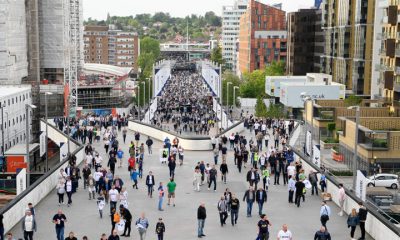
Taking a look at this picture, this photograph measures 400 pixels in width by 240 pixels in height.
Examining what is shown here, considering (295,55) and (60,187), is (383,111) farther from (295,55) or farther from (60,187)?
(295,55)

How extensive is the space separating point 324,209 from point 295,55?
3890 inches

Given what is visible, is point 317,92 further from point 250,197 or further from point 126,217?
point 126,217

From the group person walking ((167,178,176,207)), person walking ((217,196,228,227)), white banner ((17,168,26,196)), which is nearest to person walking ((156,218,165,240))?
person walking ((217,196,228,227))

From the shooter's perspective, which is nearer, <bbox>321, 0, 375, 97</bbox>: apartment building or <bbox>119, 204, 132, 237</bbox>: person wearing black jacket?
<bbox>119, 204, 132, 237</bbox>: person wearing black jacket

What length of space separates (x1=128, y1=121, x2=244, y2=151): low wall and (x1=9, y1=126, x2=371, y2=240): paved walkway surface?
340 inches

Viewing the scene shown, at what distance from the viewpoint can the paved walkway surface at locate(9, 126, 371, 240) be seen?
2066cm

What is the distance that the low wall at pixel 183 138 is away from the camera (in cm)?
3812

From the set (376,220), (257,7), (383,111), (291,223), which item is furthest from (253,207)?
(257,7)

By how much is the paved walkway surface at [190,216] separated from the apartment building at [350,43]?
55755 millimetres

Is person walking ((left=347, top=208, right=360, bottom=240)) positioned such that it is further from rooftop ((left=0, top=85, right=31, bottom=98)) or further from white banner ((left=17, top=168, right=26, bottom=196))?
rooftop ((left=0, top=85, right=31, bottom=98))

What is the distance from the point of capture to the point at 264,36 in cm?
14025

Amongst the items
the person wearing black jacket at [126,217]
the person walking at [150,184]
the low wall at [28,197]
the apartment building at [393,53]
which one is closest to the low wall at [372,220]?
the person walking at [150,184]

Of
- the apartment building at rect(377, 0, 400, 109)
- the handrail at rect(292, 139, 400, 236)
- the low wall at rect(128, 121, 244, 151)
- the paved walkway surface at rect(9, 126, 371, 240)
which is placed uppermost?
the apartment building at rect(377, 0, 400, 109)

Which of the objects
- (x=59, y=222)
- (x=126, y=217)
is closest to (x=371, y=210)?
(x=126, y=217)
